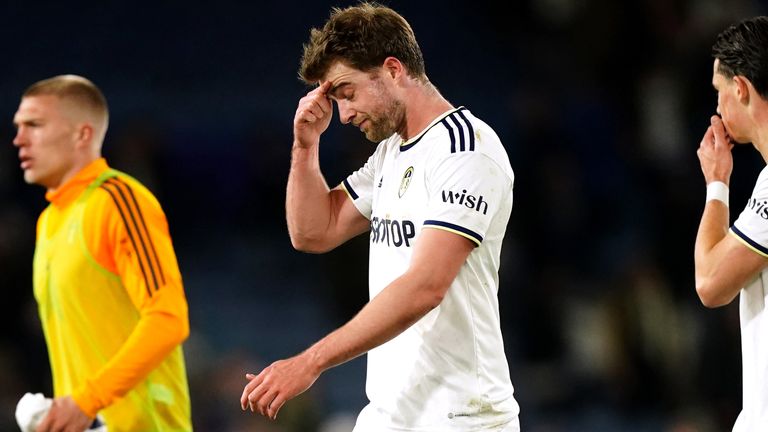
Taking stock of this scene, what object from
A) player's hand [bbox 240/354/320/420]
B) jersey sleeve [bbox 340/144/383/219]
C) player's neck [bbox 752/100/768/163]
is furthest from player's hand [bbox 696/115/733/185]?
player's hand [bbox 240/354/320/420]

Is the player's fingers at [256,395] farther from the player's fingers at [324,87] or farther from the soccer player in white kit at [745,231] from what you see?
the soccer player in white kit at [745,231]

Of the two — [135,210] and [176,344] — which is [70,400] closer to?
[176,344]

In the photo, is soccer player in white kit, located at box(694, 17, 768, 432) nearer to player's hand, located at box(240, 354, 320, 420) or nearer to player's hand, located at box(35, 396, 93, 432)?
player's hand, located at box(240, 354, 320, 420)

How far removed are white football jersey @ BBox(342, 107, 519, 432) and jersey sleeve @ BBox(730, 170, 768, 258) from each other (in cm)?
73

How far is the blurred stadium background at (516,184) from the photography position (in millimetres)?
8977

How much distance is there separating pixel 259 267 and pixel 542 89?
120 inches

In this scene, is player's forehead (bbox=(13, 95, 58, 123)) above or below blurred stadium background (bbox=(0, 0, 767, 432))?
above

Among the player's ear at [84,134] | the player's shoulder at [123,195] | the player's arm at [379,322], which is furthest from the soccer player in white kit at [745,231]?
the player's ear at [84,134]

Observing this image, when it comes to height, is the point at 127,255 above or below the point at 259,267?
above

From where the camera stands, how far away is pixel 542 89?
11359 millimetres

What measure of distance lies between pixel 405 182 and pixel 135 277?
1.34m

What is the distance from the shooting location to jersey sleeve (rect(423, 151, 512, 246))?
384 centimetres

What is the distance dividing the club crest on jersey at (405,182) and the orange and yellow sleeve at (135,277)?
48.8 inches

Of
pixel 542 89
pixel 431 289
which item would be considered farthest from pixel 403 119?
pixel 542 89
